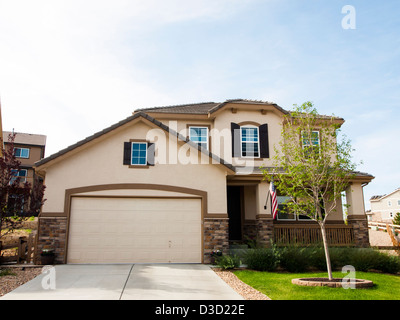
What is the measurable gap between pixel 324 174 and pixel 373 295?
3.76 m

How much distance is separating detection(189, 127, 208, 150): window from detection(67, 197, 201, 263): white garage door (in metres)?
4.45

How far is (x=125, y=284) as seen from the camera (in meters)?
9.46

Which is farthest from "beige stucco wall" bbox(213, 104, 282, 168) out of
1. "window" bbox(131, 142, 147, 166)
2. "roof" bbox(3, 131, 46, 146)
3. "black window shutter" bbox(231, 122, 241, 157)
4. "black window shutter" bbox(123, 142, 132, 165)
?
"roof" bbox(3, 131, 46, 146)

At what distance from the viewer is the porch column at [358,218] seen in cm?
1628

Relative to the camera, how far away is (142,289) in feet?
29.2

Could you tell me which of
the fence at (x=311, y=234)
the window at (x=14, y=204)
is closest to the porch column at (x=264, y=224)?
the fence at (x=311, y=234)

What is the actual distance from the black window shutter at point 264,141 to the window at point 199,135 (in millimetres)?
2816

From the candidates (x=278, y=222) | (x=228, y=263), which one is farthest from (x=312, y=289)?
(x=278, y=222)

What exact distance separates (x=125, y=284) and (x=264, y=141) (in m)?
10.8

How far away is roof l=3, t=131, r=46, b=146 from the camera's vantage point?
39.2 meters

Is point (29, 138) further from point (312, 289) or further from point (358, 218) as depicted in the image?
point (312, 289)

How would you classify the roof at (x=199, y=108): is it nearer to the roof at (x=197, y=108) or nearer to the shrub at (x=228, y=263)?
the roof at (x=197, y=108)
